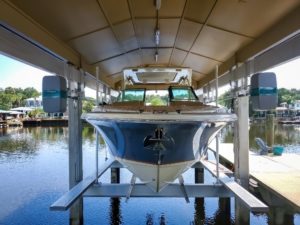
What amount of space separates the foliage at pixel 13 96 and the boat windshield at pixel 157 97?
80622mm

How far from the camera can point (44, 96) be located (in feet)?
15.4

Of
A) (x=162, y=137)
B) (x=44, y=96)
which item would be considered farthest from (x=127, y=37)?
(x=162, y=137)

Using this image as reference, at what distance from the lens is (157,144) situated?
4344mm

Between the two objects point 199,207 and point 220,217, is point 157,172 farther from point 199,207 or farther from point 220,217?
point 199,207

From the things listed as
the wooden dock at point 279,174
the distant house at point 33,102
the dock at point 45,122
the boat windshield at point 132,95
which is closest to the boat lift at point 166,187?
the wooden dock at point 279,174

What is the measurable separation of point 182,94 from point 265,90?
6.39 feet

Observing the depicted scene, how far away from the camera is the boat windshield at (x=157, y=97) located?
19.2 ft

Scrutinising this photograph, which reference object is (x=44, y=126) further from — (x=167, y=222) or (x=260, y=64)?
(x=260, y=64)

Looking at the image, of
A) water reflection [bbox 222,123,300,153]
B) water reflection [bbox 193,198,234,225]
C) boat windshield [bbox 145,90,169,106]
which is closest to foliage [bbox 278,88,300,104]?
water reflection [bbox 222,123,300,153]

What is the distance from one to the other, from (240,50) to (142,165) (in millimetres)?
3516

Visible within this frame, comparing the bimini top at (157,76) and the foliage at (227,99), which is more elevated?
the bimini top at (157,76)

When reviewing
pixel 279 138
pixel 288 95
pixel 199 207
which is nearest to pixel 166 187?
pixel 199 207

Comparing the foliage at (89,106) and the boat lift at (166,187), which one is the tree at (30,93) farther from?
the boat lift at (166,187)

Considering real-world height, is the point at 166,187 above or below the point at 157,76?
below
